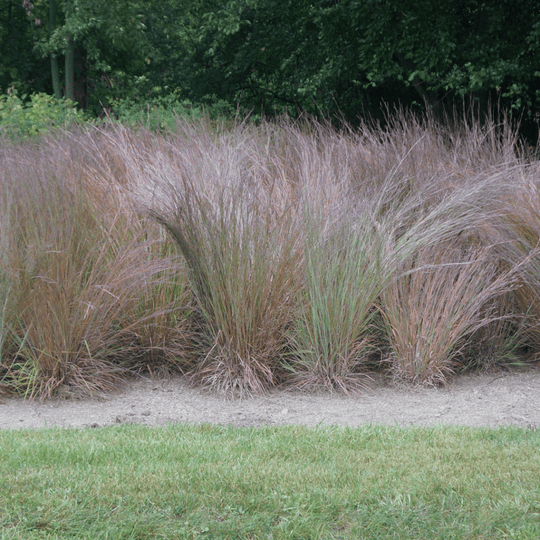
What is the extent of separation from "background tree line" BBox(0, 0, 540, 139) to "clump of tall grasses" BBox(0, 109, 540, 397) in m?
3.87

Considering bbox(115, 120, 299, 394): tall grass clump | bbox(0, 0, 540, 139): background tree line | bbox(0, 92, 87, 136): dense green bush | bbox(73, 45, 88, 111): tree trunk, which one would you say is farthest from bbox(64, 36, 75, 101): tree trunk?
bbox(115, 120, 299, 394): tall grass clump

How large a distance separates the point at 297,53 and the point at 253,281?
1285 centimetres

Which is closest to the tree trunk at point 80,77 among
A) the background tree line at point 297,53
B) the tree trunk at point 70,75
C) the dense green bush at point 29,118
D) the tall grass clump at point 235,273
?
the background tree line at point 297,53

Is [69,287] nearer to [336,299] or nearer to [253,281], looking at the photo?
[253,281]

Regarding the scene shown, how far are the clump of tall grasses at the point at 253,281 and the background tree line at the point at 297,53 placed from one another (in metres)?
3.87

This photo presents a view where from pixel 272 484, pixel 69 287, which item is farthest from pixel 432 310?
pixel 69 287

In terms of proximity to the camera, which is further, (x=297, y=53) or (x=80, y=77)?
(x=80, y=77)

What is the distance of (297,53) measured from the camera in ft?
53.5

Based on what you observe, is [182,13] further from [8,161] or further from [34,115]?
[8,161]

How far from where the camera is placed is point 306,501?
2877 mm

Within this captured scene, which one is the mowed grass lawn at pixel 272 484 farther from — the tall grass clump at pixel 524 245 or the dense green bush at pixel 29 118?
the dense green bush at pixel 29 118

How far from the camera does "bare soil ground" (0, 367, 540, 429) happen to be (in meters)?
4.19

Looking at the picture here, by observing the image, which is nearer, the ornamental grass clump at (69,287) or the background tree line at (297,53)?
the ornamental grass clump at (69,287)

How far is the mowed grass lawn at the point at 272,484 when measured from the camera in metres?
2.69
